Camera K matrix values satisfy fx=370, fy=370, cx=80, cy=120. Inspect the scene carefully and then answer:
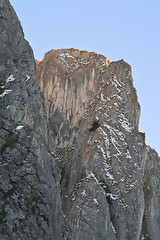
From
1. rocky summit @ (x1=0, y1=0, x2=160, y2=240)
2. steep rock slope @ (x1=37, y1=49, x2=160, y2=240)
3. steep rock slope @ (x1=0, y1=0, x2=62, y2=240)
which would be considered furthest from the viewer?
steep rock slope @ (x1=37, y1=49, x2=160, y2=240)

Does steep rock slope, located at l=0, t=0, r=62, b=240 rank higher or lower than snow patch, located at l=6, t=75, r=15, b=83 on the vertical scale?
lower

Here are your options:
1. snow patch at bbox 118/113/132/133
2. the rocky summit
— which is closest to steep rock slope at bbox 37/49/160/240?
snow patch at bbox 118/113/132/133

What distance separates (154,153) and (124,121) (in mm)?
40527

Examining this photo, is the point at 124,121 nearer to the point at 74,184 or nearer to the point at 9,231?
the point at 74,184

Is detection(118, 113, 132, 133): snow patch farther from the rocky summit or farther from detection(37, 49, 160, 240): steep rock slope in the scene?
the rocky summit

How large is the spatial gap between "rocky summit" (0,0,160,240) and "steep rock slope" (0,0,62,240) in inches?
3.6

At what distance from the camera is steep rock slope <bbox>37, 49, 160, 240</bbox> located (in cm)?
6906

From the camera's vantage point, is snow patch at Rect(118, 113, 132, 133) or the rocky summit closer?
the rocky summit

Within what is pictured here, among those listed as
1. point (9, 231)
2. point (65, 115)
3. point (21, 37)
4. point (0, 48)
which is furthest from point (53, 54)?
point (9, 231)

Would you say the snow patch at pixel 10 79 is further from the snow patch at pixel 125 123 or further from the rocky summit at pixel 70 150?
the snow patch at pixel 125 123

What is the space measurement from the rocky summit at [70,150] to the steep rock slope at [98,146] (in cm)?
20

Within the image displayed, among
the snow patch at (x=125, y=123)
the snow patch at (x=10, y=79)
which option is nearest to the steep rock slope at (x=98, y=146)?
the snow patch at (x=125, y=123)

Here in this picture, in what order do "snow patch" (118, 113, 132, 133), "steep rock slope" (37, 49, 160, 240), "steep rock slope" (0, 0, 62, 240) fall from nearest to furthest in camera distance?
"steep rock slope" (0, 0, 62, 240), "steep rock slope" (37, 49, 160, 240), "snow patch" (118, 113, 132, 133)

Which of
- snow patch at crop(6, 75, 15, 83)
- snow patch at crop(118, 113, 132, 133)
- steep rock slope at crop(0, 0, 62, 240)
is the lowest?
steep rock slope at crop(0, 0, 62, 240)
